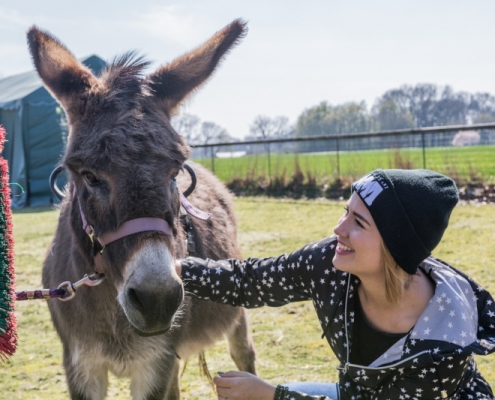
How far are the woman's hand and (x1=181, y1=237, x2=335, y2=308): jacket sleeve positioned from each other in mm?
440

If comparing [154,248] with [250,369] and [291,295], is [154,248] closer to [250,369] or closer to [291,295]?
[291,295]

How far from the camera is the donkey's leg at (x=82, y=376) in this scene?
253cm

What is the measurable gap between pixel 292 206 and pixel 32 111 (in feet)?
30.5

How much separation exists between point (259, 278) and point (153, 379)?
33.7 inches

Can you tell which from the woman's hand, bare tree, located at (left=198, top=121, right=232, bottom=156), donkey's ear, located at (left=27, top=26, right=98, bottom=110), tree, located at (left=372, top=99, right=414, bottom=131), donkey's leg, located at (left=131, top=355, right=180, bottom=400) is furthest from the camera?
tree, located at (left=372, top=99, right=414, bottom=131)

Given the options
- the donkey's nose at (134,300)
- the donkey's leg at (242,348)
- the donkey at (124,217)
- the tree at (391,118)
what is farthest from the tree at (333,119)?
the donkey's nose at (134,300)

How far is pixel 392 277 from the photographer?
198cm

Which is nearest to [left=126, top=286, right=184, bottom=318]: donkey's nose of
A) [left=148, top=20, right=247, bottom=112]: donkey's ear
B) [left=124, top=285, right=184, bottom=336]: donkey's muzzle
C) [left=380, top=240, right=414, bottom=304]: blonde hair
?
[left=124, top=285, right=184, bottom=336]: donkey's muzzle

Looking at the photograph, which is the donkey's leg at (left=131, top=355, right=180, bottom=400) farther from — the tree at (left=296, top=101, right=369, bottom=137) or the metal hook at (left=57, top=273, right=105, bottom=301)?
the tree at (left=296, top=101, right=369, bottom=137)

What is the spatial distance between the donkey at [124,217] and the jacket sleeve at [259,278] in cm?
15

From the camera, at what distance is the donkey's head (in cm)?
175

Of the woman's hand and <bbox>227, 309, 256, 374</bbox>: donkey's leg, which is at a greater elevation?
the woman's hand

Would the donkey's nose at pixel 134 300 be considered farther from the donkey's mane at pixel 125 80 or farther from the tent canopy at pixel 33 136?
the tent canopy at pixel 33 136

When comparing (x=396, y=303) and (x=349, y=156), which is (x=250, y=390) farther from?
(x=349, y=156)
